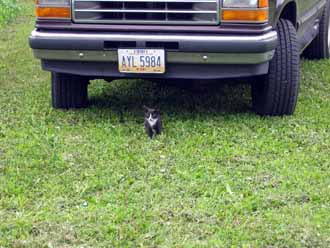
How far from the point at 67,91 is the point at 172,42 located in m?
1.18

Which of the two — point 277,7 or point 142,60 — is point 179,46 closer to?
point 142,60

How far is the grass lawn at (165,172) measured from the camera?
3910mm

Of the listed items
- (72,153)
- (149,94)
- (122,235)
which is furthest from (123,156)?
(149,94)

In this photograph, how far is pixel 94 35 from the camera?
553cm

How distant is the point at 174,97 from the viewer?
6570 mm

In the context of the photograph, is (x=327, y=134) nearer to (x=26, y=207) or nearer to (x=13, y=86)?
(x=26, y=207)

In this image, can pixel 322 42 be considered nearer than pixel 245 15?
No

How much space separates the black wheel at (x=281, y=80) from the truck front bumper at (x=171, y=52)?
0.22 metres

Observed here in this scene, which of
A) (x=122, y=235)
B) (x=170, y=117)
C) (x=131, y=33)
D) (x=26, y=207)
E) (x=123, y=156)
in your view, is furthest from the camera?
(x=170, y=117)

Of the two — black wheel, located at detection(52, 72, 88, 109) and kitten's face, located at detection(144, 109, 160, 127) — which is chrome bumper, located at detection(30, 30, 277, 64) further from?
black wheel, located at detection(52, 72, 88, 109)

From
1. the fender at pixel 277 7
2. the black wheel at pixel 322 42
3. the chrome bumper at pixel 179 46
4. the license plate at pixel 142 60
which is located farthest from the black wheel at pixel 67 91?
the black wheel at pixel 322 42

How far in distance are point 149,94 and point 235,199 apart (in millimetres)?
2554

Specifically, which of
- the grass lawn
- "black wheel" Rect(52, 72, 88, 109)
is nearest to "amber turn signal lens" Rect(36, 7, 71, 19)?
"black wheel" Rect(52, 72, 88, 109)

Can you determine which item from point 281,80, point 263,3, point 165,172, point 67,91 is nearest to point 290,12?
point 281,80
